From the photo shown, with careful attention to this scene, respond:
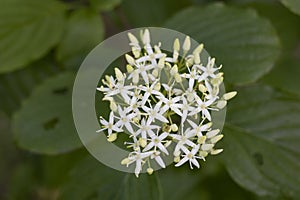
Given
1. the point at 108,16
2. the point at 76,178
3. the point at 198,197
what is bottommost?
the point at 198,197

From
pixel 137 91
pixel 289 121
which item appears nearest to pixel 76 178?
pixel 137 91

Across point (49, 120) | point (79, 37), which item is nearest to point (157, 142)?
point (49, 120)

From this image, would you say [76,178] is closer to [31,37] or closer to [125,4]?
[31,37]

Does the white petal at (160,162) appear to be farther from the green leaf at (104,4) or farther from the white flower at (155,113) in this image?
the green leaf at (104,4)

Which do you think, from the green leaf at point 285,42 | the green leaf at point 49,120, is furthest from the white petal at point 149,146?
the green leaf at point 285,42

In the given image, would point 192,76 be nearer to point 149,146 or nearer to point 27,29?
point 149,146
